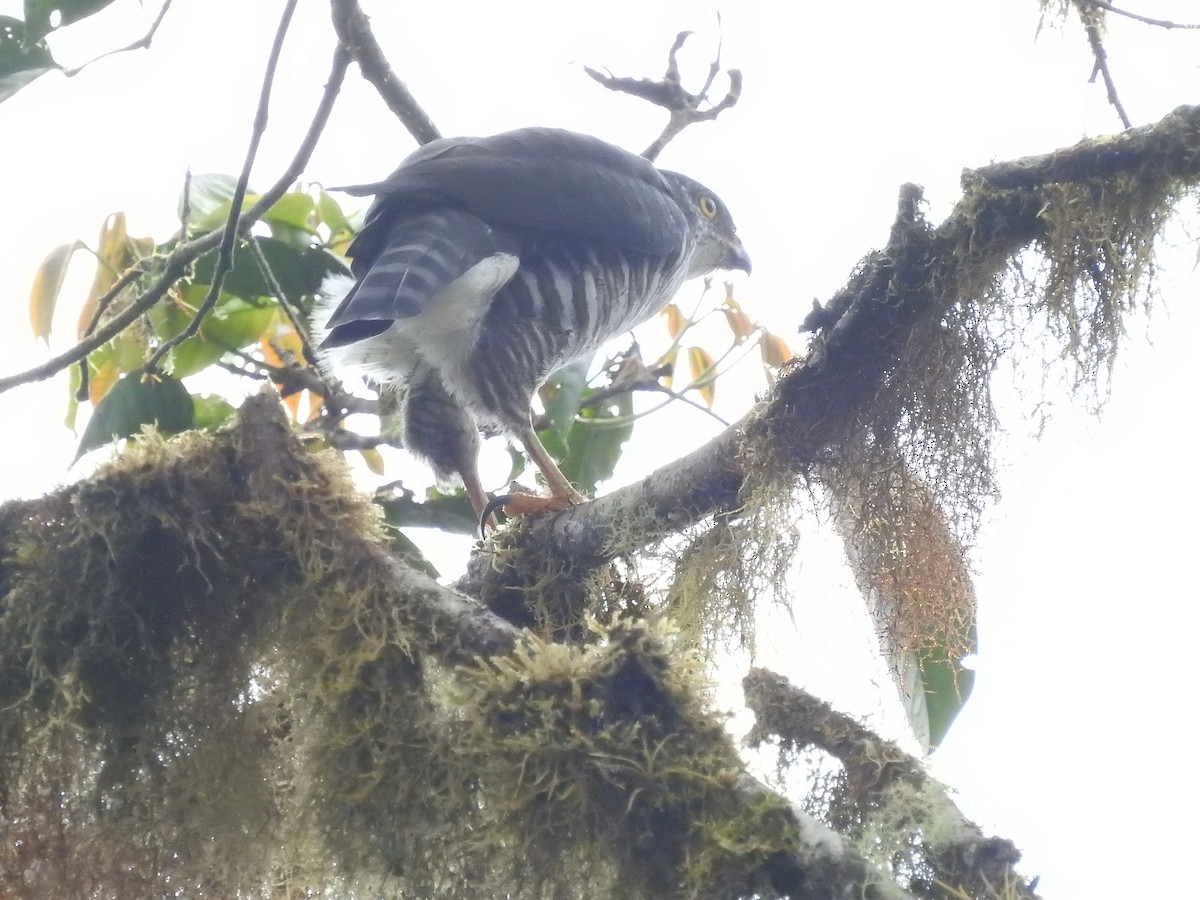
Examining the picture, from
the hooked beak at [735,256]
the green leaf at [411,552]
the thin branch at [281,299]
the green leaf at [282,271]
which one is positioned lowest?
the green leaf at [411,552]

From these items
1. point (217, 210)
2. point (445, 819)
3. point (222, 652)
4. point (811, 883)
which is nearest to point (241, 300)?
point (217, 210)

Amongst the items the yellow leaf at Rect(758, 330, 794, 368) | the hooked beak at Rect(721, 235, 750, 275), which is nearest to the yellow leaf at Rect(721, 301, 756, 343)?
the yellow leaf at Rect(758, 330, 794, 368)

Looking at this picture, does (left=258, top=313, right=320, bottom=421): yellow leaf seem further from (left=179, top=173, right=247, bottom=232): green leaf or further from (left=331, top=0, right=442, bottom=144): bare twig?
(left=331, top=0, right=442, bottom=144): bare twig

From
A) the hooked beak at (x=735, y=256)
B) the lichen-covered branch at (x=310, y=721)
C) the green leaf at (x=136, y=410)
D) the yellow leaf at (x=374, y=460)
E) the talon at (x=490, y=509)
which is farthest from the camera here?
the hooked beak at (x=735, y=256)

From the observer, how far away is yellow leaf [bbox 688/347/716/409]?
3.44 metres

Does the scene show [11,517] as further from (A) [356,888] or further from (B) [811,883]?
(B) [811,883]

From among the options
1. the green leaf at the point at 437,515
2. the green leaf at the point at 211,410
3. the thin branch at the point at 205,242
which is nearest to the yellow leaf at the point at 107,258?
the green leaf at the point at 211,410

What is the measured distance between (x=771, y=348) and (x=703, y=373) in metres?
0.25

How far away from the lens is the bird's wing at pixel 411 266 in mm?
2527

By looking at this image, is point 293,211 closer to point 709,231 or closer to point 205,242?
point 205,242

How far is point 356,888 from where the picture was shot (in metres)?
1.60

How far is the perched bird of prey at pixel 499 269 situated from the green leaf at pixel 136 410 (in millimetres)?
487

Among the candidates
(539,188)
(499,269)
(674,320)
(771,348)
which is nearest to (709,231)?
(674,320)

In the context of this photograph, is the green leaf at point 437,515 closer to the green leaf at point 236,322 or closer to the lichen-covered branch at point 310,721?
the green leaf at point 236,322
